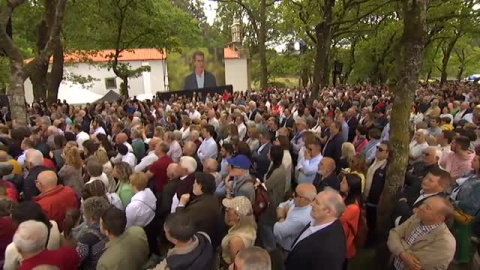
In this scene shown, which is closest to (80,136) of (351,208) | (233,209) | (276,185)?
(276,185)

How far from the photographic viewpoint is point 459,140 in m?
5.57

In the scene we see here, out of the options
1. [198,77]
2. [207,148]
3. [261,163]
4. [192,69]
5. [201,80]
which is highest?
[192,69]

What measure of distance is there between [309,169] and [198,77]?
66.4 feet

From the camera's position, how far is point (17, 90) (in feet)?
34.6

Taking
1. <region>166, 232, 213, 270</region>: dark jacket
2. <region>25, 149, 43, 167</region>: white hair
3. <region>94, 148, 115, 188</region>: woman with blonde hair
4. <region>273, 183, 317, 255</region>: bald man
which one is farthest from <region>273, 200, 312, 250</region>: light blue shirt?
<region>25, 149, 43, 167</region>: white hair

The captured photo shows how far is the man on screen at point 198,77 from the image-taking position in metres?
24.8

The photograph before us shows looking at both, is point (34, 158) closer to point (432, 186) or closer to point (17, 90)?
point (432, 186)

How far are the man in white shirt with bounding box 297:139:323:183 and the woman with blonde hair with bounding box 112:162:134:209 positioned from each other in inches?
102

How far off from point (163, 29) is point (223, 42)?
26.8m

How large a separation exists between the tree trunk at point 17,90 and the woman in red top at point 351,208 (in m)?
9.30

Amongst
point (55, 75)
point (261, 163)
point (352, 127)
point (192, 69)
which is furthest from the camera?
point (192, 69)

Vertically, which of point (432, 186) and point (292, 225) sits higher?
point (432, 186)

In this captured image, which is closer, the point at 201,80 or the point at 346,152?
the point at 346,152

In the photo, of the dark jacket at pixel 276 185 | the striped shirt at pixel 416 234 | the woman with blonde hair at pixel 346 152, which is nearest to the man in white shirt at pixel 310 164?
the dark jacket at pixel 276 185
